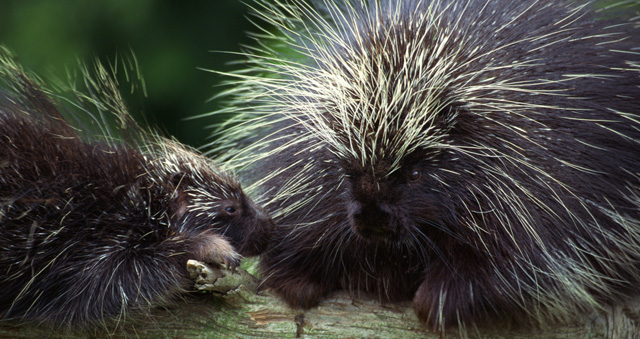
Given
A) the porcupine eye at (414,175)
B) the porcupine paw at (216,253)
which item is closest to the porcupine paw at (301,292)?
the porcupine paw at (216,253)

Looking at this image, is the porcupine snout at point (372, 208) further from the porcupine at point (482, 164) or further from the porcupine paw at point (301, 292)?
the porcupine paw at point (301, 292)

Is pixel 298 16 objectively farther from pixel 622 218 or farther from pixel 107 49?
pixel 107 49

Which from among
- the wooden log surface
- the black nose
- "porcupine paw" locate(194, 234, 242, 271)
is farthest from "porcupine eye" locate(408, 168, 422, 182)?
"porcupine paw" locate(194, 234, 242, 271)

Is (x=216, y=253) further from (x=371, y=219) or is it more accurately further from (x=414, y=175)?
(x=414, y=175)

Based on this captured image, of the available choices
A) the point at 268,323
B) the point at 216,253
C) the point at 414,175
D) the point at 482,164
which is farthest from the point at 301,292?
the point at 482,164

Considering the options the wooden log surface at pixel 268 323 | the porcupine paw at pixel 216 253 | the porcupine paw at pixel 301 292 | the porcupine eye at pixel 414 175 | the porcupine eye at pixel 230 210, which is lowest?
the wooden log surface at pixel 268 323

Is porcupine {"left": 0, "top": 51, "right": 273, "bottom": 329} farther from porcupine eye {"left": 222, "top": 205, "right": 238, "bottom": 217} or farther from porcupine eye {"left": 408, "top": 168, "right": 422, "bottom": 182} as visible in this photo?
porcupine eye {"left": 408, "top": 168, "right": 422, "bottom": 182}
